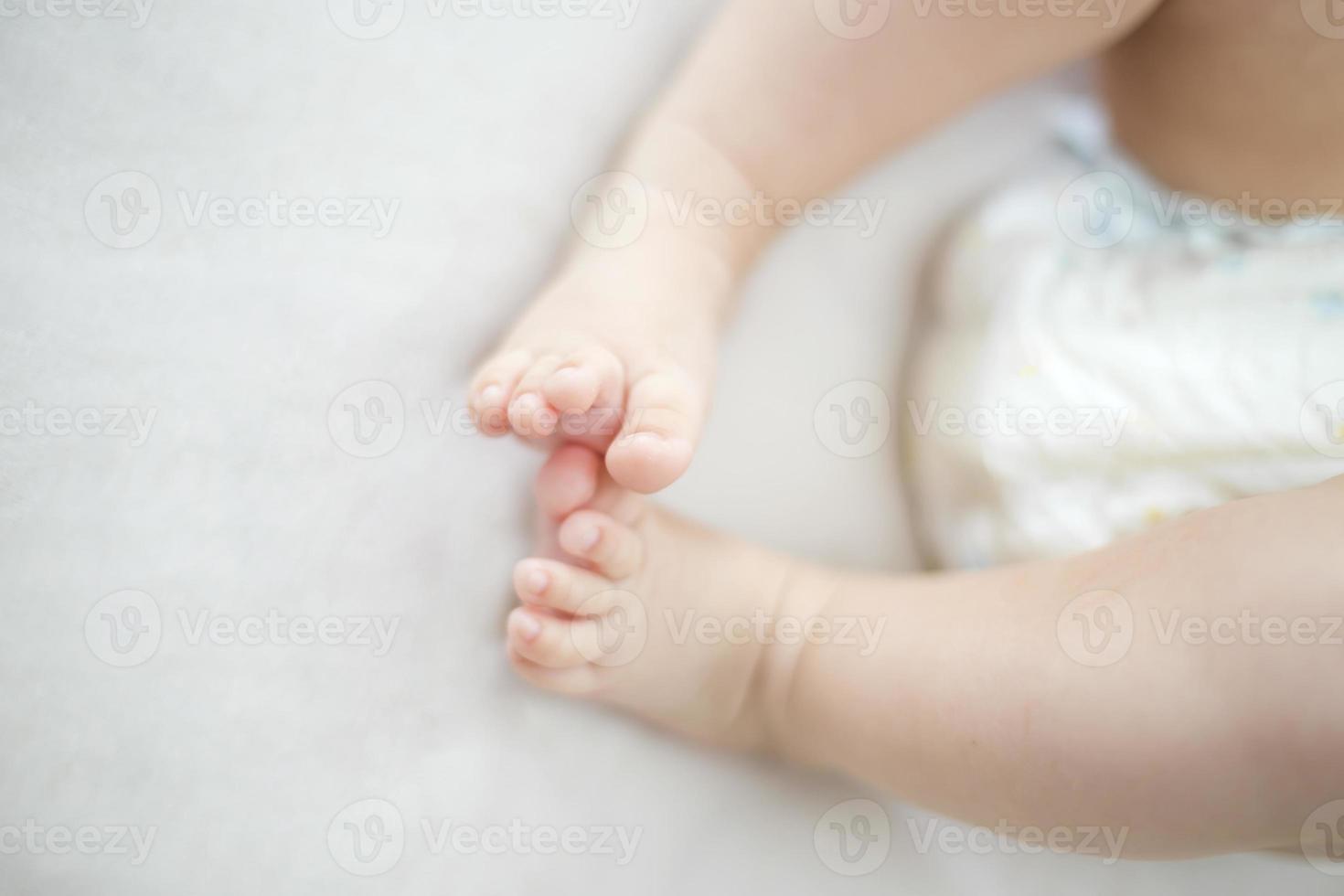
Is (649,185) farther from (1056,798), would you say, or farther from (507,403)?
(1056,798)

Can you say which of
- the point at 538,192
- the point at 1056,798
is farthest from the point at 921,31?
the point at 1056,798

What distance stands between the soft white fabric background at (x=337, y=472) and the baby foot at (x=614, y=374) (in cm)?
8

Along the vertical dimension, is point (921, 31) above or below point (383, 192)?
above

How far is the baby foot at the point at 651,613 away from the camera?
1.90ft

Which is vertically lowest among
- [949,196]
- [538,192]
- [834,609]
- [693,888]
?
[693,888]

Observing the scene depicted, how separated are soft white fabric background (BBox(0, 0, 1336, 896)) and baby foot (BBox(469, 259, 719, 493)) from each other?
8 cm

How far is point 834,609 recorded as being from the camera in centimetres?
62

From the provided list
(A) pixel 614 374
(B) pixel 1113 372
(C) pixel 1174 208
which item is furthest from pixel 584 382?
(C) pixel 1174 208

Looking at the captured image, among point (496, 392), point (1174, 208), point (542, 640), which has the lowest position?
point (542, 640)

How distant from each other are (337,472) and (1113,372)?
1.55 ft

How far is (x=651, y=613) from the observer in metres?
0.62

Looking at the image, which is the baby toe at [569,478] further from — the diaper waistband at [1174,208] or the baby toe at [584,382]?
the diaper waistband at [1174,208]

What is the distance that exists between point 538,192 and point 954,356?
296 millimetres

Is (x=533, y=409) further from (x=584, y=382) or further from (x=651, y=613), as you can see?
(x=651, y=613)
